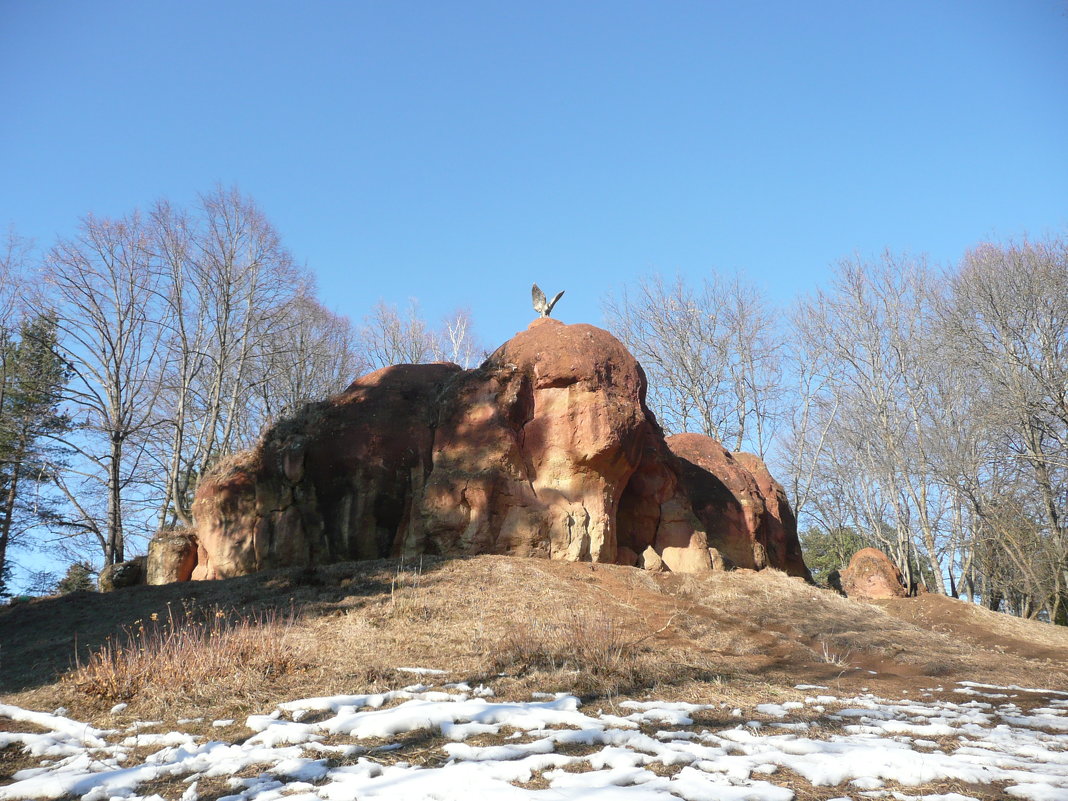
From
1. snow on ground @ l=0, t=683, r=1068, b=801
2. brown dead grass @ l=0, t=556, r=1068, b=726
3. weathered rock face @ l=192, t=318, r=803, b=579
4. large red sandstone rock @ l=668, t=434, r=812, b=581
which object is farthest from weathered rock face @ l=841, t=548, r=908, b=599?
snow on ground @ l=0, t=683, r=1068, b=801

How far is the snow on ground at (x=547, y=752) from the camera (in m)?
3.95

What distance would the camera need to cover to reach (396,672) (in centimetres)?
695

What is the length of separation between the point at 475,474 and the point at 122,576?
870 centimetres

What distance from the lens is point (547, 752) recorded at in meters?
4.57

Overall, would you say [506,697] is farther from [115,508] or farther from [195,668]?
[115,508]

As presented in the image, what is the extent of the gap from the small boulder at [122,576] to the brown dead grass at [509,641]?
2.84 m

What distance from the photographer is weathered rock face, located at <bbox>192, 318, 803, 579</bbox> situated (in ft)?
41.7

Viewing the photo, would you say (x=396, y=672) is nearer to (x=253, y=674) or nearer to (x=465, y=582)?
(x=253, y=674)

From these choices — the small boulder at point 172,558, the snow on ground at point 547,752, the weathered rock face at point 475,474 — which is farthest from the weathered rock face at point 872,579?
the small boulder at point 172,558

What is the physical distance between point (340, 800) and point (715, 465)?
14.7 meters

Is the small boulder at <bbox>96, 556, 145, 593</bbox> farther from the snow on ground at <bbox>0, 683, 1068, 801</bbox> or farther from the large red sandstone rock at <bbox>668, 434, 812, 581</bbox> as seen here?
the large red sandstone rock at <bbox>668, 434, 812, 581</bbox>

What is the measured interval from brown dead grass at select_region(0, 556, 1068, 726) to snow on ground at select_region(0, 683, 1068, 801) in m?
0.59

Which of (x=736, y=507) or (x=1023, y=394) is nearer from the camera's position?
(x=736, y=507)

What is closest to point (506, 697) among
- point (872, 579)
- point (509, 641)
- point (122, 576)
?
point (509, 641)
